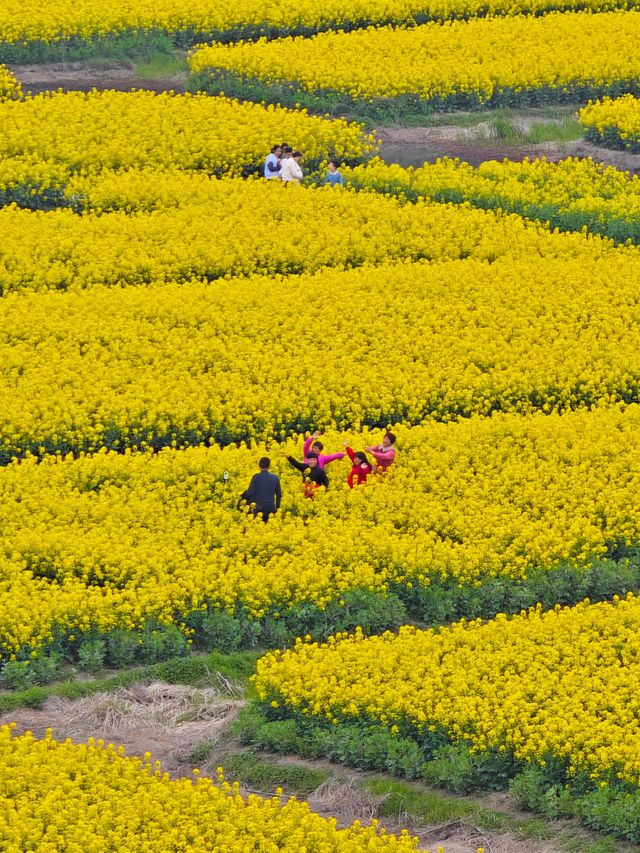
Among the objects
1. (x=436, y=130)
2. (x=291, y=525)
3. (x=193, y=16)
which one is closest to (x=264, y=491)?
(x=291, y=525)

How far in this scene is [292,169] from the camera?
35.4 metres

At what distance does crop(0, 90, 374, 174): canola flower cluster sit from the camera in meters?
36.1

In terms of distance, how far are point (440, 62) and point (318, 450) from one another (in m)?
19.4

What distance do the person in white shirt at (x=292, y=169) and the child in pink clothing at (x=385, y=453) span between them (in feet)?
38.1

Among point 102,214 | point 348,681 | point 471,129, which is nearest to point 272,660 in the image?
point 348,681

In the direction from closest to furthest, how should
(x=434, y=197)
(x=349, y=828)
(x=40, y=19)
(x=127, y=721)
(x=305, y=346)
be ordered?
(x=349, y=828)
(x=127, y=721)
(x=305, y=346)
(x=434, y=197)
(x=40, y=19)

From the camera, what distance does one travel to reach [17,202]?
1369 inches

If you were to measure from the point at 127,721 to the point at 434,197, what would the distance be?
18.0 meters

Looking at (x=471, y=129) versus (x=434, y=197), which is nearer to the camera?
(x=434, y=197)

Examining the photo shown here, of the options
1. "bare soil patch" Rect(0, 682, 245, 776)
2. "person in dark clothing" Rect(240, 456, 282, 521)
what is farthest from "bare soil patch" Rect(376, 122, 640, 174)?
"bare soil patch" Rect(0, 682, 245, 776)

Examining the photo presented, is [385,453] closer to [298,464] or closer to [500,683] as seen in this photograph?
[298,464]

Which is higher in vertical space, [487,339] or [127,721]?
[487,339]

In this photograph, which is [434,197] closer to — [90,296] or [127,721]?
[90,296]

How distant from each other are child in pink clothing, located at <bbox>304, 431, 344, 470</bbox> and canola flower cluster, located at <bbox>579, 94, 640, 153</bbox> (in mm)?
16222
